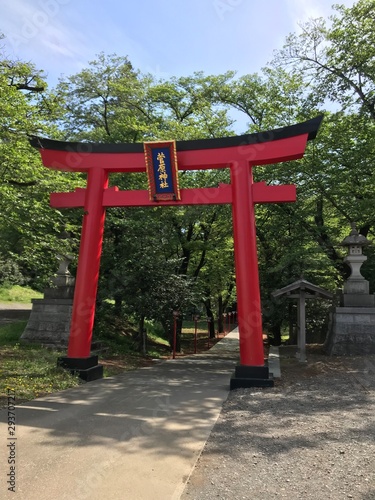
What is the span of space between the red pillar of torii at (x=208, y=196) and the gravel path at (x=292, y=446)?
1.35 metres

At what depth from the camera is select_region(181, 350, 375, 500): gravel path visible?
3293 mm

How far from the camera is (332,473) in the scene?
3535 millimetres

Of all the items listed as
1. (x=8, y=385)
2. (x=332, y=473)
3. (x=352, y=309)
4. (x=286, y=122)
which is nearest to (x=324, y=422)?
(x=332, y=473)

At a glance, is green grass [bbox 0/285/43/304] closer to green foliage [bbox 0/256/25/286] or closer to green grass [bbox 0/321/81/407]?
green foliage [bbox 0/256/25/286]

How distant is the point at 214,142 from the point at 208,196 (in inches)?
48.5

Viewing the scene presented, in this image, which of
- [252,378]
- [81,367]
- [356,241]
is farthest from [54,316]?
[356,241]

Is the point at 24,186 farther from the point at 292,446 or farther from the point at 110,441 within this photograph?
the point at 292,446

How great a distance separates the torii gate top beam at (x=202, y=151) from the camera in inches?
313

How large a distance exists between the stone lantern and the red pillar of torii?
4387 mm

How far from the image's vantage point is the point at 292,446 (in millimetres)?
4207

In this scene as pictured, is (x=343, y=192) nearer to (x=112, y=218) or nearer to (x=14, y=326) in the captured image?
(x=112, y=218)

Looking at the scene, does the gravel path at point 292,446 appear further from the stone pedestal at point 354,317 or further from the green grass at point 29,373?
the stone pedestal at point 354,317

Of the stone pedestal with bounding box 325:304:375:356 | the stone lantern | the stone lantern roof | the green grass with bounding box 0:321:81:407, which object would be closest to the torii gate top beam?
the stone lantern roof

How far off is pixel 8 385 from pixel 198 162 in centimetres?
580
